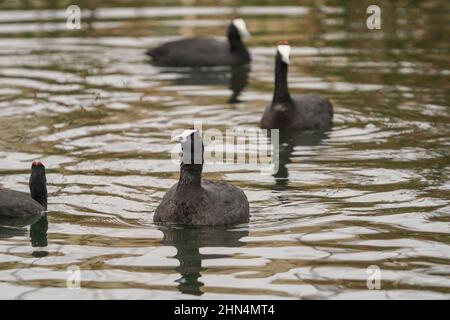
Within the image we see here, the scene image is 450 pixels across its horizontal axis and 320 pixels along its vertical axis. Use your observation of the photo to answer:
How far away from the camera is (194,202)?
1281cm

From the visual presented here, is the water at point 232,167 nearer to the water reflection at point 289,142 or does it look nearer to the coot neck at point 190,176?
the water reflection at point 289,142

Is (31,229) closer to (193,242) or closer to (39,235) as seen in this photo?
(39,235)

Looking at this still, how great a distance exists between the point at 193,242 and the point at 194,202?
576 mm

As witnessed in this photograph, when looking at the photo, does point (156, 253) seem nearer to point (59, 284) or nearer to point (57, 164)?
point (59, 284)

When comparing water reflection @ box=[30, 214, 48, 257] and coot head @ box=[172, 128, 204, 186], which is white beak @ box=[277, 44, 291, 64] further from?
water reflection @ box=[30, 214, 48, 257]

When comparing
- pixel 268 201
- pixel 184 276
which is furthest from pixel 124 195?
pixel 184 276

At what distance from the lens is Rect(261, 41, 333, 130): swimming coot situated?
17.9 metres

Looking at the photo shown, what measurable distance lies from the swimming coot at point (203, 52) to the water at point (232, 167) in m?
0.33

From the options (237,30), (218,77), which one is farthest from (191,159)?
(237,30)

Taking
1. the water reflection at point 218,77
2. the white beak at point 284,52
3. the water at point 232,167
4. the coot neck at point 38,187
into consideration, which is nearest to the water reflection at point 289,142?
the water at point 232,167

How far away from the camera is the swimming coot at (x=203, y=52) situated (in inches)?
895

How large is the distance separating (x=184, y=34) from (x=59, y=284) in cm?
1493

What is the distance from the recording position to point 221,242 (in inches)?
488

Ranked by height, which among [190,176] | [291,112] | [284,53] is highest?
[284,53]
